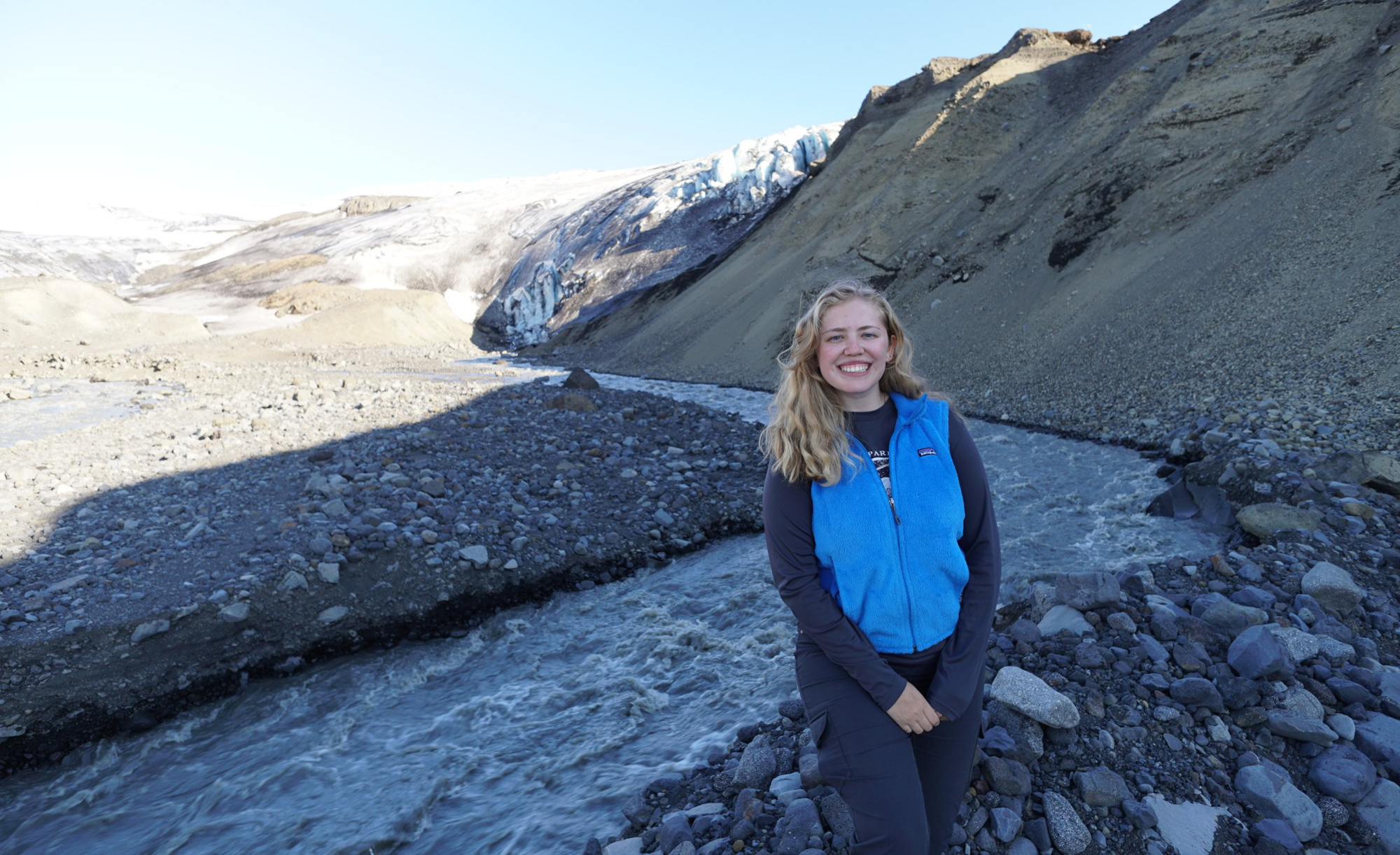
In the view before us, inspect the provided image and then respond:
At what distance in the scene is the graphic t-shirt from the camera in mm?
2359

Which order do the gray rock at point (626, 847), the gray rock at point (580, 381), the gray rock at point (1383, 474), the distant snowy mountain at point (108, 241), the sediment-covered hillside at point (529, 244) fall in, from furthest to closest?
the distant snowy mountain at point (108, 241), the sediment-covered hillside at point (529, 244), the gray rock at point (580, 381), the gray rock at point (1383, 474), the gray rock at point (626, 847)

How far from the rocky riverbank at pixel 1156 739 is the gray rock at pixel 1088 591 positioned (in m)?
0.01

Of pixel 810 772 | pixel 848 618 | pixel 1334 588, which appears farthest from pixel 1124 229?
pixel 848 618

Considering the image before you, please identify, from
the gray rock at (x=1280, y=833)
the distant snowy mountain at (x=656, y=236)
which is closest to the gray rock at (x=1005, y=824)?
the gray rock at (x=1280, y=833)

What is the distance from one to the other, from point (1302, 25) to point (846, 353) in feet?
67.7

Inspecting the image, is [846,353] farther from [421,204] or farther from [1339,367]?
[421,204]

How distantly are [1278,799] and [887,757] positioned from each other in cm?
184

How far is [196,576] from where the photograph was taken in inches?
224

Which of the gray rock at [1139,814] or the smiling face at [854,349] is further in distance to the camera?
the gray rock at [1139,814]

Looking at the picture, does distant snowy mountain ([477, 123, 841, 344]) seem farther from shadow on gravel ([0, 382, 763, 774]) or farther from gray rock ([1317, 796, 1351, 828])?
gray rock ([1317, 796, 1351, 828])

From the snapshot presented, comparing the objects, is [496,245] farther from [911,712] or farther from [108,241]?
[911,712]

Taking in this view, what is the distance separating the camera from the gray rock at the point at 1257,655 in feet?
11.1

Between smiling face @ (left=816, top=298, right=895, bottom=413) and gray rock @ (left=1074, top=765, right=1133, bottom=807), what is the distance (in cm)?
182

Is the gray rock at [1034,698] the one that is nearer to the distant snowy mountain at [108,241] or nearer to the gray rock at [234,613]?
the gray rock at [234,613]
